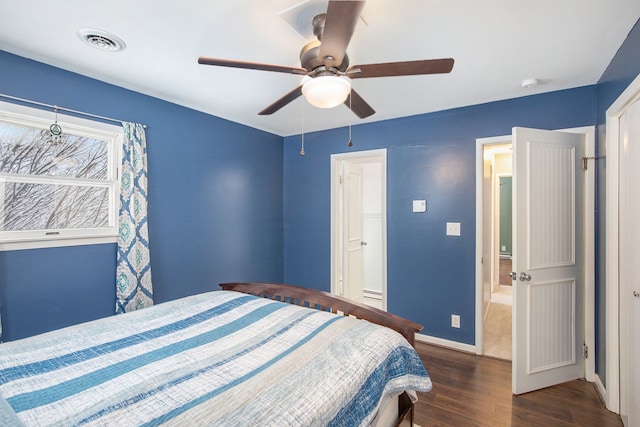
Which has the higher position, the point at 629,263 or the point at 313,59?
the point at 313,59

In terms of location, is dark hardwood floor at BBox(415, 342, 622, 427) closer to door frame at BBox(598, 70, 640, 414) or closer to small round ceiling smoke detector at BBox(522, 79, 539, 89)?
door frame at BBox(598, 70, 640, 414)

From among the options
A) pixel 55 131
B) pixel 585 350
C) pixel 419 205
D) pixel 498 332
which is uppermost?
pixel 55 131

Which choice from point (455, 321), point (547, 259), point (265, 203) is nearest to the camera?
point (547, 259)

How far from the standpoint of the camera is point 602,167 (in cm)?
224

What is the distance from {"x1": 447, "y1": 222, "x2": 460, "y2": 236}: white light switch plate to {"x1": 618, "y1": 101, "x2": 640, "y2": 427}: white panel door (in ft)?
3.99

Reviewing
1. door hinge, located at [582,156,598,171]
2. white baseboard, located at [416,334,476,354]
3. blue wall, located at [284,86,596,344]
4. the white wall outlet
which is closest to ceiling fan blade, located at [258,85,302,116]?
blue wall, located at [284,86,596,344]

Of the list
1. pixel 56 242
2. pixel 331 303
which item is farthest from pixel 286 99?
pixel 56 242

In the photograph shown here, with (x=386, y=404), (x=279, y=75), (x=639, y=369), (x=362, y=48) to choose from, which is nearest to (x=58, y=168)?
(x=279, y=75)

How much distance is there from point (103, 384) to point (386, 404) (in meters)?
1.21

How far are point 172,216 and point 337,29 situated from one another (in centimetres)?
242

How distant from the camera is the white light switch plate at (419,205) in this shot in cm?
323

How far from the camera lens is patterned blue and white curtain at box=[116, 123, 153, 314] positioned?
8.13ft

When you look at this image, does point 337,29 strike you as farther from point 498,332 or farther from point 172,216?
point 498,332

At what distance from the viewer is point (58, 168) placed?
7.37 ft
